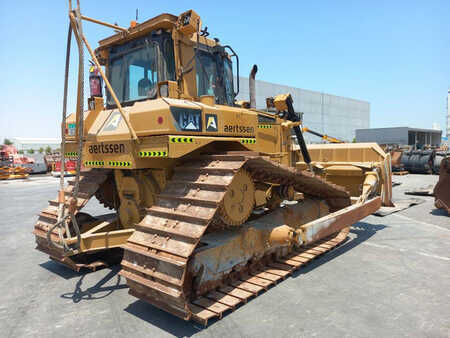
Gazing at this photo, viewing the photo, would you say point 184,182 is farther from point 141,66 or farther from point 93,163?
point 141,66

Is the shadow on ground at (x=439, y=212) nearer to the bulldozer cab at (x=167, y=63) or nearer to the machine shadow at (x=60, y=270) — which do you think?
the bulldozer cab at (x=167, y=63)

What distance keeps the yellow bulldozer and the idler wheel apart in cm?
1

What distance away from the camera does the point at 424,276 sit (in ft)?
14.9

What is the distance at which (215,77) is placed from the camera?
17.1 ft

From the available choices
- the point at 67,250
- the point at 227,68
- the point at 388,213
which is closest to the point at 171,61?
the point at 227,68

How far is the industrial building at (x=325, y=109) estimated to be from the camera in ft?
146

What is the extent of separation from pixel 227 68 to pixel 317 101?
4959 cm

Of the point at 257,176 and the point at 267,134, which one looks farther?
the point at 267,134

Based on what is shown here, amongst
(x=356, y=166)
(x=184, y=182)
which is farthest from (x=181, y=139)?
(x=356, y=166)

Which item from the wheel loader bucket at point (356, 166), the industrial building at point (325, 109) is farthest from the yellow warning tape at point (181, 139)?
the industrial building at point (325, 109)

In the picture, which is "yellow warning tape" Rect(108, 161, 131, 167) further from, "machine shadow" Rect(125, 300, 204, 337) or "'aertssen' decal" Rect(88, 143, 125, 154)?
"machine shadow" Rect(125, 300, 204, 337)

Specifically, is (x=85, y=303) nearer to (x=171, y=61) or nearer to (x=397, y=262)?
(x=171, y=61)

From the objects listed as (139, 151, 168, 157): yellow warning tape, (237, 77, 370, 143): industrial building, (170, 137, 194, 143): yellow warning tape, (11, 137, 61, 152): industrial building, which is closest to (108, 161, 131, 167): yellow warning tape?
(139, 151, 168, 157): yellow warning tape

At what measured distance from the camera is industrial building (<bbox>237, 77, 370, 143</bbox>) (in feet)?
146
